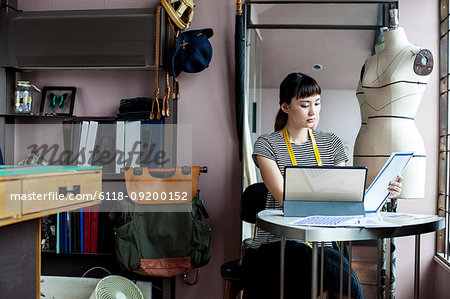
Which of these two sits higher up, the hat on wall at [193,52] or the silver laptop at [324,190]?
the hat on wall at [193,52]

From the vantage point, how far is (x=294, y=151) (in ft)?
6.75

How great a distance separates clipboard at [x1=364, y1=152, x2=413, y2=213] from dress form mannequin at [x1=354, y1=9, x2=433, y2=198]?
0.58 metres

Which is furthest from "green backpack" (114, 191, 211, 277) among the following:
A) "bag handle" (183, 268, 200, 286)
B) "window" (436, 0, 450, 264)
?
"window" (436, 0, 450, 264)

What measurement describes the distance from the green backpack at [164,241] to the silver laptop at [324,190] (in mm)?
1193

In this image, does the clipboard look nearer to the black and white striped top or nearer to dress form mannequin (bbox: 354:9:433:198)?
the black and white striped top

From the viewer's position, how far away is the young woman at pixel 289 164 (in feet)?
5.37

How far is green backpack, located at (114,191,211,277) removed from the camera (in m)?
2.56

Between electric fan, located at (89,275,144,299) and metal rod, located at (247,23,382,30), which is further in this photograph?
metal rod, located at (247,23,382,30)

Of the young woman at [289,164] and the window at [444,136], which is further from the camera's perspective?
the window at [444,136]

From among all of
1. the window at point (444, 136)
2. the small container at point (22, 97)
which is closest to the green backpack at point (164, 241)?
the small container at point (22, 97)

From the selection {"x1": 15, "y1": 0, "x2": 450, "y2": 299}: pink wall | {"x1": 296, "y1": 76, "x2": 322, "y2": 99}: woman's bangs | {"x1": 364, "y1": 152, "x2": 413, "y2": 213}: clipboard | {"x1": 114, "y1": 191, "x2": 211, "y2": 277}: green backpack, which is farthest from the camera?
{"x1": 15, "y1": 0, "x2": 450, "y2": 299}: pink wall

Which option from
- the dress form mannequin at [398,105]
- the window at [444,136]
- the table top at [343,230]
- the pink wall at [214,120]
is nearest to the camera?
the table top at [343,230]

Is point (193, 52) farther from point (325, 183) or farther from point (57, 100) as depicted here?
point (325, 183)

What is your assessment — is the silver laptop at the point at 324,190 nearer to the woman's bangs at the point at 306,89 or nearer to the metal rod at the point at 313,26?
the woman's bangs at the point at 306,89
